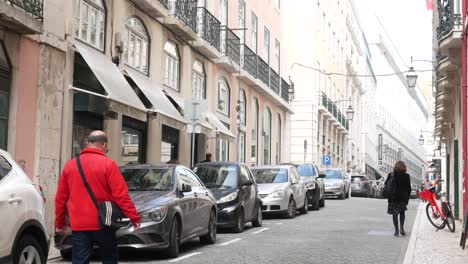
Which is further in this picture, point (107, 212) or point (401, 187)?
point (401, 187)

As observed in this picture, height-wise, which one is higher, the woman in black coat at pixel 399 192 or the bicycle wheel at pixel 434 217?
the woman in black coat at pixel 399 192

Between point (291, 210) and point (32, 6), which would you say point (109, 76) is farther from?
point (291, 210)

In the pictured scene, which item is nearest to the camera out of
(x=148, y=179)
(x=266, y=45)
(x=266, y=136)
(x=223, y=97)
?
(x=148, y=179)

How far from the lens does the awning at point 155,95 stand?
18.0m

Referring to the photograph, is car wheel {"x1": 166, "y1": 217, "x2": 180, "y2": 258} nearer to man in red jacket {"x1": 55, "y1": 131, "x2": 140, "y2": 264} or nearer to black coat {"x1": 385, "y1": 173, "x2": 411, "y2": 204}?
man in red jacket {"x1": 55, "y1": 131, "x2": 140, "y2": 264}

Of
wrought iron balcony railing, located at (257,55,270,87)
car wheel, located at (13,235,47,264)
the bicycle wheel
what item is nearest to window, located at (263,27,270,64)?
wrought iron balcony railing, located at (257,55,270,87)

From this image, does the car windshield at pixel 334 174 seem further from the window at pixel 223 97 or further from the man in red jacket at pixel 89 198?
the man in red jacket at pixel 89 198

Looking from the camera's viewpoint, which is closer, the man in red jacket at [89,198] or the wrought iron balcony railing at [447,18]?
the man in red jacket at [89,198]

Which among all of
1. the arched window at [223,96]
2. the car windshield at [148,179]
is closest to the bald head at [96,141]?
the car windshield at [148,179]

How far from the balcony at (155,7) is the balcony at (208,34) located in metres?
3.10

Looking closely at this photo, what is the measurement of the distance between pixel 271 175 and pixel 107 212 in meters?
14.4

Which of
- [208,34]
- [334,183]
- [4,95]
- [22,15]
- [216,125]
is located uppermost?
[208,34]

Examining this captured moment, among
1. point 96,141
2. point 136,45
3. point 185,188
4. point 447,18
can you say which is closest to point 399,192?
point 447,18

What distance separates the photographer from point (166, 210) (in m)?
10.5
